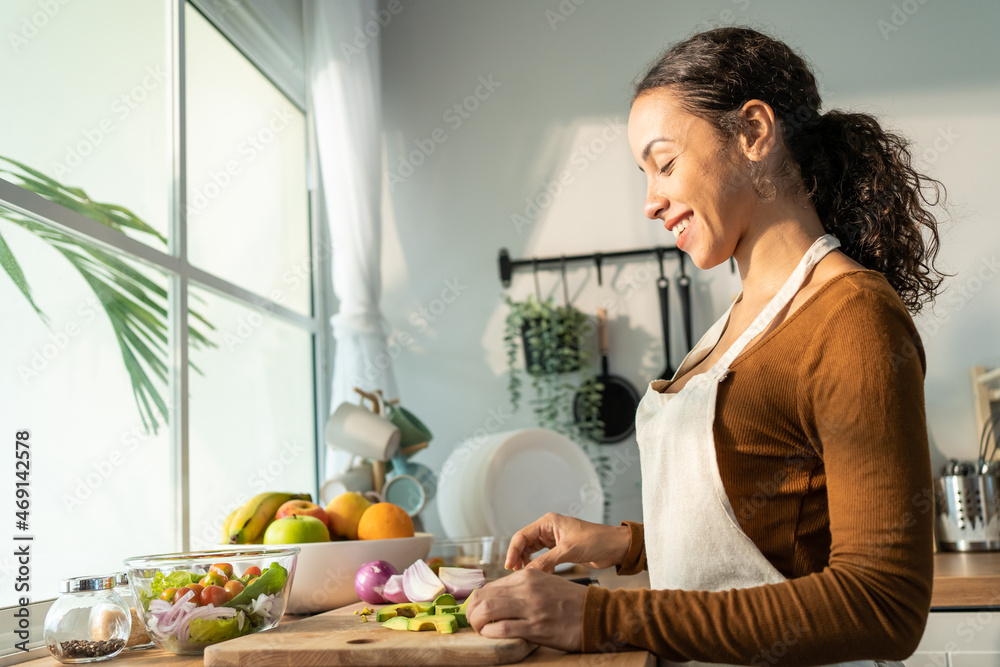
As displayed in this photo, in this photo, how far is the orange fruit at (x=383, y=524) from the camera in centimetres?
124

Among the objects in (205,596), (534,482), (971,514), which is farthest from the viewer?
(971,514)

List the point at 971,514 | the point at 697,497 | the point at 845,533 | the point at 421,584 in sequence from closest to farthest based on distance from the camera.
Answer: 1. the point at 845,533
2. the point at 697,497
3. the point at 421,584
4. the point at 971,514

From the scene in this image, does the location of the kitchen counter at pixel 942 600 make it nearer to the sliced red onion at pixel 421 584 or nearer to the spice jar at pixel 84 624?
the spice jar at pixel 84 624

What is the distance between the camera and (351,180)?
7.04ft

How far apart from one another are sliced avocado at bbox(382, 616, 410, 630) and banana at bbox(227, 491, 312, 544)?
506 millimetres

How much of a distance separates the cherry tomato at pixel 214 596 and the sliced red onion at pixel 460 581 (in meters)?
0.28

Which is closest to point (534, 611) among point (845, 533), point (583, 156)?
point (845, 533)

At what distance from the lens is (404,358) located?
2.30 meters

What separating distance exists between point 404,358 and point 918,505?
179 centimetres

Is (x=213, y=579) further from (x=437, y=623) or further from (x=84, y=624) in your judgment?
(x=437, y=623)

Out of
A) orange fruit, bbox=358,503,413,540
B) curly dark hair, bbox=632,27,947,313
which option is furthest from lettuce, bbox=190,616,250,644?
curly dark hair, bbox=632,27,947,313

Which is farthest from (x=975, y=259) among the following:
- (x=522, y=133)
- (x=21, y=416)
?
(x=21, y=416)

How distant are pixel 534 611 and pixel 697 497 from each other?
7.8 inches

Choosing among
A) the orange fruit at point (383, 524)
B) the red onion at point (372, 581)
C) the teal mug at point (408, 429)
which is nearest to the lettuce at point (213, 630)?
the red onion at point (372, 581)
